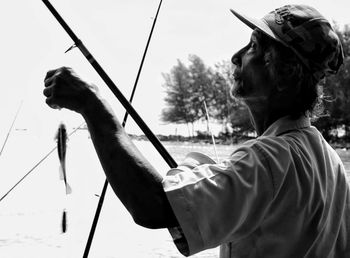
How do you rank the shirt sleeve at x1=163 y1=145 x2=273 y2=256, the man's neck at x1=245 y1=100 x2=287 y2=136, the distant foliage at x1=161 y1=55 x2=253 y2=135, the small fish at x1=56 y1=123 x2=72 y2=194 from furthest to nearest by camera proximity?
the distant foliage at x1=161 y1=55 x2=253 y2=135, the small fish at x1=56 y1=123 x2=72 y2=194, the man's neck at x1=245 y1=100 x2=287 y2=136, the shirt sleeve at x1=163 y1=145 x2=273 y2=256

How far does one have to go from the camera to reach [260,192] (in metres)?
1.10

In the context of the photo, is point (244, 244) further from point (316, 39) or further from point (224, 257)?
point (316, 39)

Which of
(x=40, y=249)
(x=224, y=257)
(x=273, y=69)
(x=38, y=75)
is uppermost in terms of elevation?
(x=38, y=75)

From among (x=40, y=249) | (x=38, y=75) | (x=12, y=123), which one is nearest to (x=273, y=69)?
(x=38, y=75)

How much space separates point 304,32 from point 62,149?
1.04m

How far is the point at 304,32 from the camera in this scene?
1381 millimetres

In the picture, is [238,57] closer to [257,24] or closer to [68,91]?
[257,24]

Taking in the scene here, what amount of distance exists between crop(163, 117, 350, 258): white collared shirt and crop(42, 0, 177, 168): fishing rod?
145mm

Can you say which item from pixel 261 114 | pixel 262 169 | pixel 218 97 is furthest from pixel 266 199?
pixel 218 97

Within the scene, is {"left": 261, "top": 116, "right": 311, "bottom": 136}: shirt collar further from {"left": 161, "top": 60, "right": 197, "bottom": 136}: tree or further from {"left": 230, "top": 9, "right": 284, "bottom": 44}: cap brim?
{"left": 161, "top": 60, "right": 197, "bottom": 136}: tree

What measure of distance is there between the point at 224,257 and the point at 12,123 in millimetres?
2027

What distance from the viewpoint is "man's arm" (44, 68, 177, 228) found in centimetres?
107

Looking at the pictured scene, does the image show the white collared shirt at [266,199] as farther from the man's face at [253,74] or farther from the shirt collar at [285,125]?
the man's face at [253,74]

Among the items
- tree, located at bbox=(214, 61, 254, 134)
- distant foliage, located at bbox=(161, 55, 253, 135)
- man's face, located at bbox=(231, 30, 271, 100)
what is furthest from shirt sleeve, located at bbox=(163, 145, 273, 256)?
tree, located at bbox=(214, 61, 254, 134)
